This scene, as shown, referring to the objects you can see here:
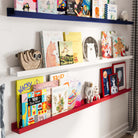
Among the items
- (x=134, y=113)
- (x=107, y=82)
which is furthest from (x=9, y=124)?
(x=134, y=113)

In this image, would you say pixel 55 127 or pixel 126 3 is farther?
pixel 126 3

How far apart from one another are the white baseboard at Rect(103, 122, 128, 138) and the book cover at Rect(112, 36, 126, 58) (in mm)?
926

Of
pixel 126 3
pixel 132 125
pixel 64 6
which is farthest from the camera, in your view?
pixel 132 125

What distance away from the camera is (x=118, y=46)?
7.91 ft

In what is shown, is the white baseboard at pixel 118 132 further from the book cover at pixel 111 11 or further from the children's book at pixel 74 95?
the book cover at pixel 111 11

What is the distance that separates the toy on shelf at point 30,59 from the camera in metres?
1.43

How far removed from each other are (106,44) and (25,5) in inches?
42.7

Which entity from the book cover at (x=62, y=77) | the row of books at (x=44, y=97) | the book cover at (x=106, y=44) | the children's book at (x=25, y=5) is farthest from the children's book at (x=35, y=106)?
the book cover at (x=106, y=44)

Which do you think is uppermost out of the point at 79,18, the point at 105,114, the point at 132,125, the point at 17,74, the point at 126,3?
the point at 126,3

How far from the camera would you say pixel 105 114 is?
2.44m

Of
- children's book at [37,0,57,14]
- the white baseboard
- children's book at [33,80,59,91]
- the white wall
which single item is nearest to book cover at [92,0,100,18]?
the white wall

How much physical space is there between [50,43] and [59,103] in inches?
19.6

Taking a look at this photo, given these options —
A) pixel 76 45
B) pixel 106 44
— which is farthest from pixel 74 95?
pixel 106 44

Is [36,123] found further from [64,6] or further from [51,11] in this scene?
[64,6]
